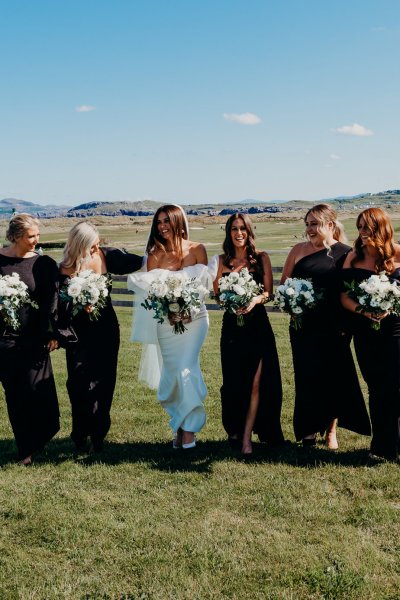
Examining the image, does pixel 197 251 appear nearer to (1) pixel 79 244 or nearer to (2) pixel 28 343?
(1) pixel 79 244

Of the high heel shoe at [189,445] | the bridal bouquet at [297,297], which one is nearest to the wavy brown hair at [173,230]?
the bridal bouquet at [297,297]

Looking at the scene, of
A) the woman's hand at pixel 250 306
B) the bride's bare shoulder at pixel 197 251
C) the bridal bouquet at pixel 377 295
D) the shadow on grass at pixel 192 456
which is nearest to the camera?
the bridal bouquet at pixel 377 295

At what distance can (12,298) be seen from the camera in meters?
6.58

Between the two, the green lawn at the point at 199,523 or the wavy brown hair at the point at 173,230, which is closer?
the green lawn at the point at 199,523

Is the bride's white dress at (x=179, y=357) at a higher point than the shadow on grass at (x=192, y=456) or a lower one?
higher

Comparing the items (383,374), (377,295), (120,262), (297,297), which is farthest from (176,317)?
(383,374)

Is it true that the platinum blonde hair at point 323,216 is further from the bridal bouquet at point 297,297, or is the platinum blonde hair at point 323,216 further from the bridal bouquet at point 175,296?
the bridal bouquet at point 175,296

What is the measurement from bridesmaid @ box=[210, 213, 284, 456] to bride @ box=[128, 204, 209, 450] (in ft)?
1.11

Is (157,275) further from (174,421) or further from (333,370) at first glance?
(333,370)

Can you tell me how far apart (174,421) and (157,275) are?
1767mm

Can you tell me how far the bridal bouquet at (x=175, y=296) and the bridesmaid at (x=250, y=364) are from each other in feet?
1.34

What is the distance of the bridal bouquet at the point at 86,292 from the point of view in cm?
688

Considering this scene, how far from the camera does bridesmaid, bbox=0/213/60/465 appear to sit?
275 inches

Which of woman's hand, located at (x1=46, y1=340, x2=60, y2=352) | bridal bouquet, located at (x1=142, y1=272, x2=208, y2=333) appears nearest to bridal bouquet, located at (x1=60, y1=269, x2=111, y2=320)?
woman's hand, located at (x1=46, y1=340, x2=60, y2=352)
